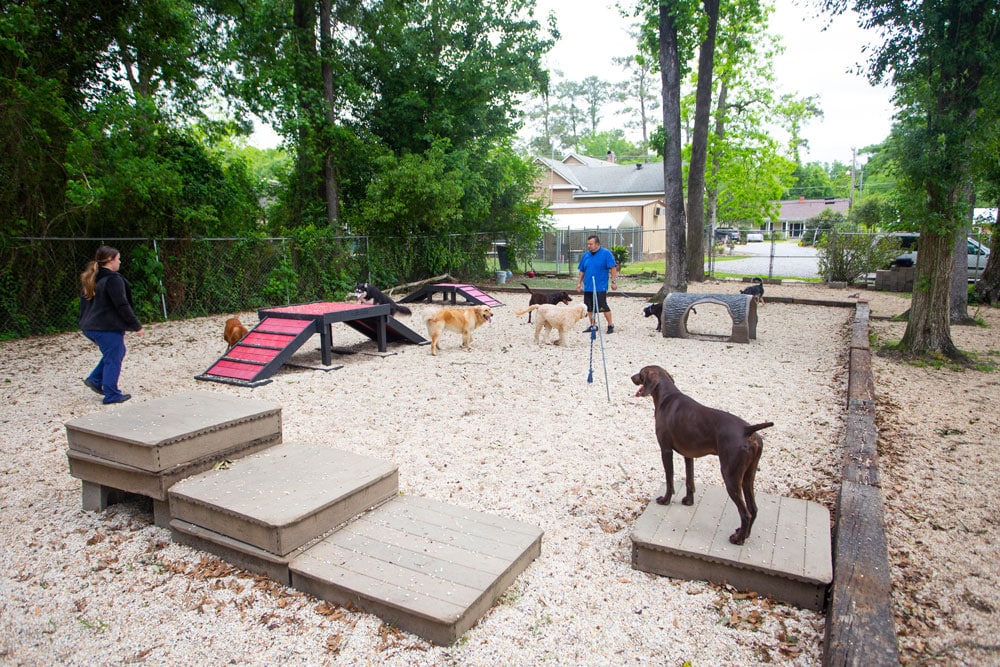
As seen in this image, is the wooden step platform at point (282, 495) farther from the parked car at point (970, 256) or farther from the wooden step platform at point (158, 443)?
the parked car at point (970, 256)

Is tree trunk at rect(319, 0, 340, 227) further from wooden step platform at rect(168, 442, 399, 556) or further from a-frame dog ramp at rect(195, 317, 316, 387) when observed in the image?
wooden step platform at rect(168, 442, 399, 556)

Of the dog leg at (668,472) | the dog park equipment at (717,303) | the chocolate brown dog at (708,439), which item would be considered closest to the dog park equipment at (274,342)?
the dog park equipment at (717,303)

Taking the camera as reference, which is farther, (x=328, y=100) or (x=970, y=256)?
(x=970, y=256)

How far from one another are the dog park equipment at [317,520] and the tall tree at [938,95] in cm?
727

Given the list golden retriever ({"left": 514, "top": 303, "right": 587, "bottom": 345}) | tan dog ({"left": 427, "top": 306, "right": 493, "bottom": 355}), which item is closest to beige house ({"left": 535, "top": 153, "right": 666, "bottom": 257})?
golden retriever ({"left": 514, "top": 303, "right": 587, "bottom": 345})

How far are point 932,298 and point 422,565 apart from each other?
8.55 metres

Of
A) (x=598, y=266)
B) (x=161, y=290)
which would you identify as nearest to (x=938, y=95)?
(x=598, y=266)

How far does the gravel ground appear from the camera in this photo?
264 cm

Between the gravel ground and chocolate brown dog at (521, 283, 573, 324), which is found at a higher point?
chocolate brown dog at (521, 283, 573, 324)

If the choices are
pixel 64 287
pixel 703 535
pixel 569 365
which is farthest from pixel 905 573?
pixel 64 287

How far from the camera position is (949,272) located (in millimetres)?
8109

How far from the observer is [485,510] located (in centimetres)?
397

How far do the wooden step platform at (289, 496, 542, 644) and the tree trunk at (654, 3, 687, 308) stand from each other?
12.5m

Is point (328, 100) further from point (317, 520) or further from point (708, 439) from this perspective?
point (708, 439)
